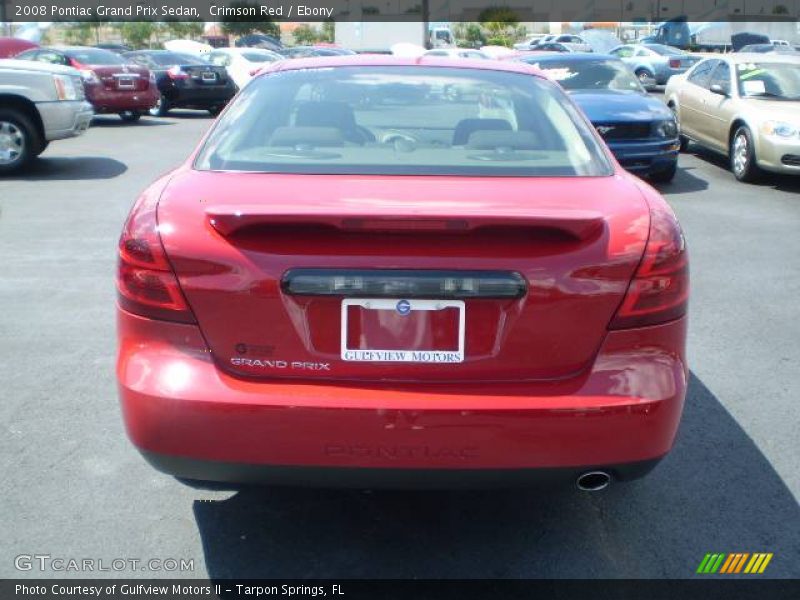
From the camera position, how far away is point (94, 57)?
1922 cm

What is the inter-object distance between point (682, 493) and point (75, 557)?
2.27m

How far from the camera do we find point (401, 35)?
2003 inches

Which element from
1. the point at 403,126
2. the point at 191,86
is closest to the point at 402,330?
the point at 403,126

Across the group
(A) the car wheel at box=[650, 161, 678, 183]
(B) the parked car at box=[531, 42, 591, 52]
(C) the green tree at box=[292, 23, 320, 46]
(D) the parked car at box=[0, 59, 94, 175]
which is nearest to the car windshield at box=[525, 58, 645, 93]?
(A) the car wheel at box=[650, 161, 678, 183]

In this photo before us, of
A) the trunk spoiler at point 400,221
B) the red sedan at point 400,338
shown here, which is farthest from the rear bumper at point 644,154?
the trunk spoiler at point 400,221

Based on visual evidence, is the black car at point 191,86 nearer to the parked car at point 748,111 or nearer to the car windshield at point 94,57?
the car windshield at point 94,57

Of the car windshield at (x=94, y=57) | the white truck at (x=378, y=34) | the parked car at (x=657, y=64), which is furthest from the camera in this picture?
the white truck at (x=378, y=34)

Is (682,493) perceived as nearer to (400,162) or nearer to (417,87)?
(400,162)

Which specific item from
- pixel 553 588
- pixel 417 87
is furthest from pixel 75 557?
pixel 417 87

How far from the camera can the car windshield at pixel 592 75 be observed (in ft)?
40.6

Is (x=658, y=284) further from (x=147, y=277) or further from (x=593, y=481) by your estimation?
(x=147, y=277)

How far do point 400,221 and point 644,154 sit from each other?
8827 millimetres

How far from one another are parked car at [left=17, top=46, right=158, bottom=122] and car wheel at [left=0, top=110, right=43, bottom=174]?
6.51 metres

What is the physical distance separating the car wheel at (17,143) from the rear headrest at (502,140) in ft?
31.3
